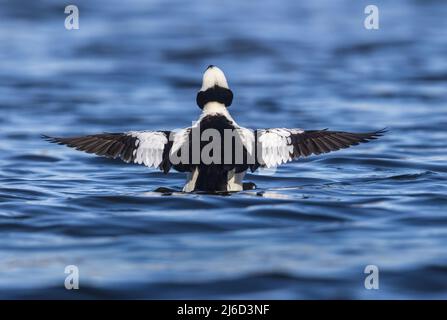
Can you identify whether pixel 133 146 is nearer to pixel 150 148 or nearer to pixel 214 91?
pixel 150 148

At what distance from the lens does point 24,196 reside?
11.2 meters

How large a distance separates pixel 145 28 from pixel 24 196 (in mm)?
16360

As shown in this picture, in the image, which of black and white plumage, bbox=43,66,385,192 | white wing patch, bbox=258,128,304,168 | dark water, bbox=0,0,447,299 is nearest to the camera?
dark water, bbox=0,0,447,299

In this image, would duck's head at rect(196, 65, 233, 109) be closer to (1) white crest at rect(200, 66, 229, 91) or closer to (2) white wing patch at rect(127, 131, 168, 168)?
(1) white crest at rect(200, 66, 229, 91)

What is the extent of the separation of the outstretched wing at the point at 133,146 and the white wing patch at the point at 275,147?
0.94 meters

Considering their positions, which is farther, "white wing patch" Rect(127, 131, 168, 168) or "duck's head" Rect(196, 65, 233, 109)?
"duck's head" Rect(196, 65, 233, 109)

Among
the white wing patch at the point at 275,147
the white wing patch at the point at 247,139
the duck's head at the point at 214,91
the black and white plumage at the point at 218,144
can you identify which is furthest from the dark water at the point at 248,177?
the duck's head at the point at 214,91

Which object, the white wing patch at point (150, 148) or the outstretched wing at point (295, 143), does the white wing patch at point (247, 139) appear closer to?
the outstretched wing at point (295, 143)

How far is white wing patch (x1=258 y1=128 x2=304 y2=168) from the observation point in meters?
10.5

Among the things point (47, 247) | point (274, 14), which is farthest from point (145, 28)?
point (47, 247)

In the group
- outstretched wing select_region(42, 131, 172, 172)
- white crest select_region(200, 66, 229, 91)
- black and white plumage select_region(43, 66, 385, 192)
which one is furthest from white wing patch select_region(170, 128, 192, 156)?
white crest select_region(200, 66, 229, 91)

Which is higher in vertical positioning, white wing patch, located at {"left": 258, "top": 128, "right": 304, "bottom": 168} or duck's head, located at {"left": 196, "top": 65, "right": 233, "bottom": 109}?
duck's head, located at {"left": 196, "top": 65, "right": 233, "bottom": 109}

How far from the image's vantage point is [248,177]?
12.2m
